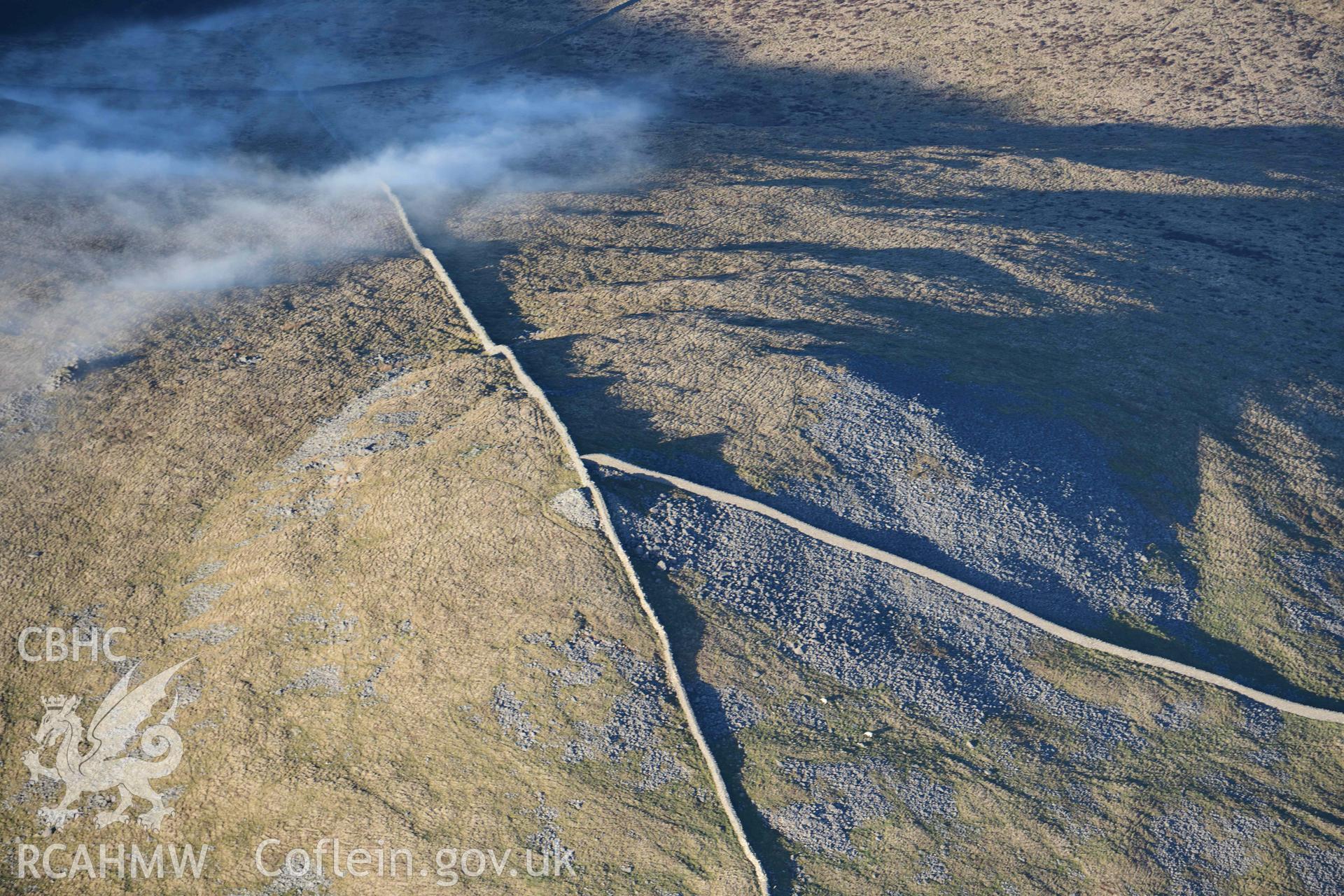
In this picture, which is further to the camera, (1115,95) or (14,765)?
(1115,95)

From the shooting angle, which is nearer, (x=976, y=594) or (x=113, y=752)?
(x=113, y=752)

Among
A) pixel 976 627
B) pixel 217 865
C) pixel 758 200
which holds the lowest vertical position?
pixel 217 865

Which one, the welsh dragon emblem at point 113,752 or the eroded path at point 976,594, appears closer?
the welsh dragon emblem at point 113,752

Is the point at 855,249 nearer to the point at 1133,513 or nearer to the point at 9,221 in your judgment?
the point at 1133,513

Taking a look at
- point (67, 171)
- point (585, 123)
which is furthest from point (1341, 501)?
point (67, 171)
